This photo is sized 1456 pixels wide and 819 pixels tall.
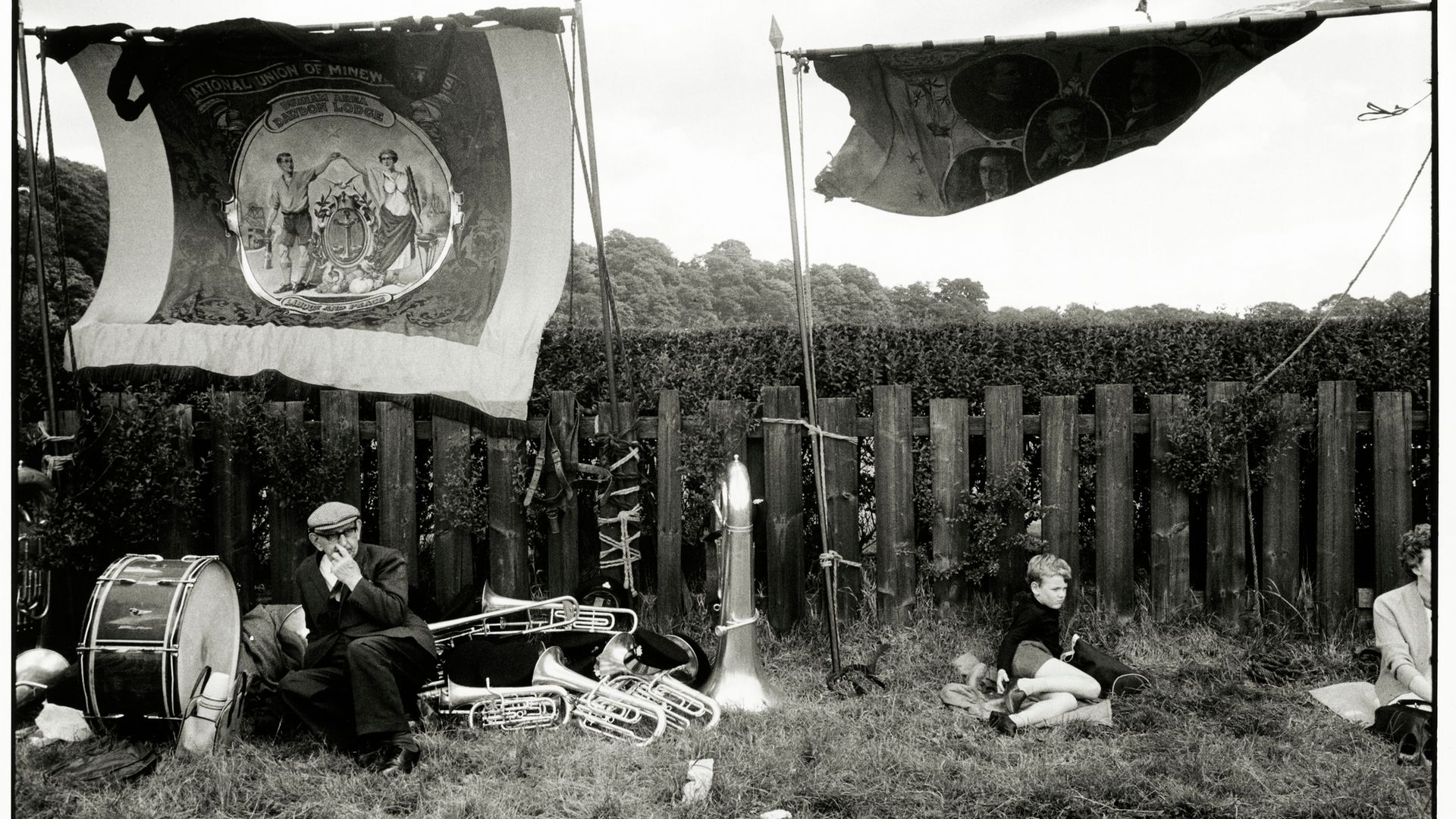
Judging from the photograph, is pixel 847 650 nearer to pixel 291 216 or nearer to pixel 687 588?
pixel 687 588

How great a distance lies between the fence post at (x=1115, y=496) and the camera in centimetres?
528

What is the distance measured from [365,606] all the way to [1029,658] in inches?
118

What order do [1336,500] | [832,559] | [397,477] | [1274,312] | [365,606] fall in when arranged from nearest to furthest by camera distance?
[365,606], [832,559], [1336,500], [397,477], [1274,312]

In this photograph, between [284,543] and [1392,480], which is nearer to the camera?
[1392,480]

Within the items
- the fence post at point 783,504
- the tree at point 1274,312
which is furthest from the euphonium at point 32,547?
the tree at point 1274,312

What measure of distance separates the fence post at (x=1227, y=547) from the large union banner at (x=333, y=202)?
367cm

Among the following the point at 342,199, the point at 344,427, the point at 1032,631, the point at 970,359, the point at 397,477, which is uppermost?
the point at 342,199

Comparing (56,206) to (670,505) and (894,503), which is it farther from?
(894,503)

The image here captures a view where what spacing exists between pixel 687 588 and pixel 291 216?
3.05 m

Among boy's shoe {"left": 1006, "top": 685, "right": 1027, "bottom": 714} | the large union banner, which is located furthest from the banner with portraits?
boy's shoe {"left": 1006, "top": 685, "right": 1027, "bottom": 714}

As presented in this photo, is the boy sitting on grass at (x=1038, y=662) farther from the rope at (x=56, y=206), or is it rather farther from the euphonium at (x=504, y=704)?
the rope at (x=56, y=206)

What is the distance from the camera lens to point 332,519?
14.4 feet

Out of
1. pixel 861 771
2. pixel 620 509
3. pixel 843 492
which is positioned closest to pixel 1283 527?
pixel 843 492

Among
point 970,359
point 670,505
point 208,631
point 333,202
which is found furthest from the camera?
point 970,359
